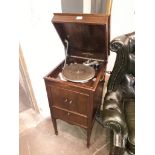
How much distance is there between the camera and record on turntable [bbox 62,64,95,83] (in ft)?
3.93

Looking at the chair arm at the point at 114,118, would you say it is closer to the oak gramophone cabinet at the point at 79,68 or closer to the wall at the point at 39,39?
the oak gramophone cabinet at the point at 79,68

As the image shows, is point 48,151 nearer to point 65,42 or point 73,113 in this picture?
point 73,113

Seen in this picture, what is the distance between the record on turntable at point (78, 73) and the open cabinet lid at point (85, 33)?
169 mm

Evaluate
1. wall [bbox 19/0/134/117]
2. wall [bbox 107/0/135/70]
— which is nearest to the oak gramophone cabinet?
wall [bbox 19/0/134/117]

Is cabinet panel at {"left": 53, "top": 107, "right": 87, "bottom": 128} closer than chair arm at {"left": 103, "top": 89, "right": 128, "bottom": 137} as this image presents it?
No

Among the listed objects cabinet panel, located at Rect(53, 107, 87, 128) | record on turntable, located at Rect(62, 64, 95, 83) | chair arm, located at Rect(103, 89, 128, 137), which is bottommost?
cabinet panel, located at Rect(53, 107, 87, 128)

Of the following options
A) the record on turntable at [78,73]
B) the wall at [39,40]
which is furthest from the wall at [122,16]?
the record on turntable at [78,73]

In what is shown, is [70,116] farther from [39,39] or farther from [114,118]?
[39,39]

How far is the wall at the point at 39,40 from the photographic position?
122 cm

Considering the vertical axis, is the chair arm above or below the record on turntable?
below

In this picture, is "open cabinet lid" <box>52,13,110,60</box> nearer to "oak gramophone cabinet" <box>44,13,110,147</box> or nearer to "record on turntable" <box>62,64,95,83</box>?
"oak gramophone cabinet" <box>44,13,110,147</box>

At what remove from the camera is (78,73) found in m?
1.25

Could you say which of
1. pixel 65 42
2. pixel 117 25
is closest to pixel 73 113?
pixel 65 42
